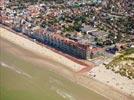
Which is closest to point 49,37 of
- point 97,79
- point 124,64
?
point 124,64

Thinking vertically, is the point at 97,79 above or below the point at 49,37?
below

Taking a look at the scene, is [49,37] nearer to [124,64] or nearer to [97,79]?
[124,64]

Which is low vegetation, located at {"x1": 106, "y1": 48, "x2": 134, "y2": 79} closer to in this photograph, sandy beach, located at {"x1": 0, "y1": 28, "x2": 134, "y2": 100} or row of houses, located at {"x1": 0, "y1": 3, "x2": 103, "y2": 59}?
sandy beach, located at {"x1": 0, "y1": 28, "x2": 134, "y2": 100}

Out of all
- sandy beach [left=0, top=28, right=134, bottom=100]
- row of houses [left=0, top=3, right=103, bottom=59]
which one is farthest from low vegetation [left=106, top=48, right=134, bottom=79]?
row of houses [left=0, top=3, right=103, bottom=59]

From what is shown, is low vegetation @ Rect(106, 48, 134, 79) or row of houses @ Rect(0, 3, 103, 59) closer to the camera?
low vegetation @ Rect(106, 48, 134, 79)

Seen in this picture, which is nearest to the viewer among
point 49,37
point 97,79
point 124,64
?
point 97,79

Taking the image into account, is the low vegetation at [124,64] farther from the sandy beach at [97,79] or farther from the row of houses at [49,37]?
the row of houses at [49,37]

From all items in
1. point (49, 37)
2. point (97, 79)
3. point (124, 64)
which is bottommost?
point (97, 79)

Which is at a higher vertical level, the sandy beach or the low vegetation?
the low vegetation

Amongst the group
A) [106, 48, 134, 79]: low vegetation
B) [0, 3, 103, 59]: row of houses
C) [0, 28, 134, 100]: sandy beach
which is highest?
[0, 3, 103, 59]: row of houses

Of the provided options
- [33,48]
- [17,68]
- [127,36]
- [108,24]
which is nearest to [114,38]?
[127,36]

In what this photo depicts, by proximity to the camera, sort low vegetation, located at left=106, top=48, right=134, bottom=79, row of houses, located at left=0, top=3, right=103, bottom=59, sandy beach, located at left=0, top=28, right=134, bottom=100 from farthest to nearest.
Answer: row of houses, located at left=0, top=3, right=103, bottom=59
low vegetation, located at left=106, top=48, right=134, bottom=79
sandy beach, located at left=0, top=28, right=134, bottom=100

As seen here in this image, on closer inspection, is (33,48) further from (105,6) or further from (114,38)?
(105,6)
